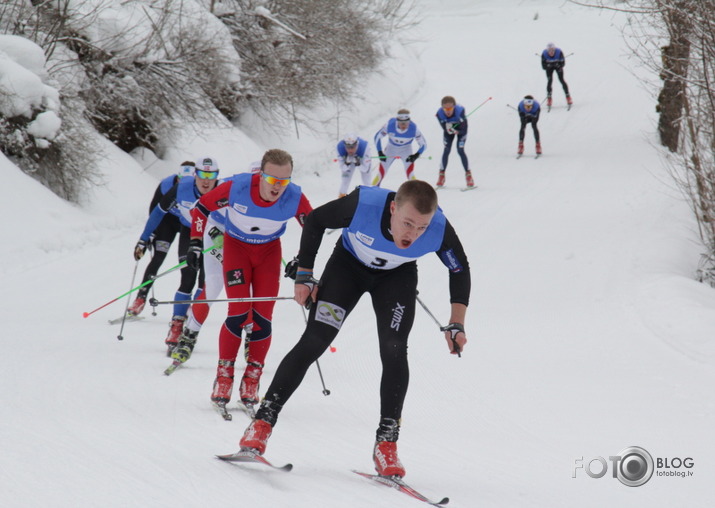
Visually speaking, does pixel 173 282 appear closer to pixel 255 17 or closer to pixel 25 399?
pixel 25 399

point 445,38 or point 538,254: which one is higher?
point 445,38

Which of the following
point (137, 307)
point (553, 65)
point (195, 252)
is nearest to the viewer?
point (195, 252)

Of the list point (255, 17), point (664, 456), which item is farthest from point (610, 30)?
point (664, 456)

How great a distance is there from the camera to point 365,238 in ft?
13.8

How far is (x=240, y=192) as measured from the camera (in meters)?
5.54

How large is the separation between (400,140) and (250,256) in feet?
30.6

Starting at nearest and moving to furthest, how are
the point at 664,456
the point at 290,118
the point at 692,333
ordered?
the point at 664,456
the point at 692,333
the point at 290,118

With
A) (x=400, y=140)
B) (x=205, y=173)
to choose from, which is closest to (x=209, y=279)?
(x=205, y=173)

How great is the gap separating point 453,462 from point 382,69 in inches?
993

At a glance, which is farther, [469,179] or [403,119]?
[469,179]

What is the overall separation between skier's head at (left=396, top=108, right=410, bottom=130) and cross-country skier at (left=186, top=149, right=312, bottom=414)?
8.92 meters

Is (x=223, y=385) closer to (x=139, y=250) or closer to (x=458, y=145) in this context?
(x=139, y=250)

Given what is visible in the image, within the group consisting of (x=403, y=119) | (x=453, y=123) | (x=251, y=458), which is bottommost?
(x=251, y=458)

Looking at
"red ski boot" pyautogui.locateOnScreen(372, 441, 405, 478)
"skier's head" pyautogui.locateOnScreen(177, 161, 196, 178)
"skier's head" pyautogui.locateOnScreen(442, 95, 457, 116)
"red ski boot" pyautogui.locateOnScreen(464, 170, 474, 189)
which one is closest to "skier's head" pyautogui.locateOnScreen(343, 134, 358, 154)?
"skier's head" pyautogui.locateOnScreen(442, 95, 457, 116)
